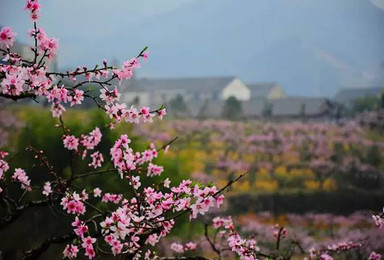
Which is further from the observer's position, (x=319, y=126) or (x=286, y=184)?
(x=319, y=126)

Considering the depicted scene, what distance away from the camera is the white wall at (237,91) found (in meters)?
11.2

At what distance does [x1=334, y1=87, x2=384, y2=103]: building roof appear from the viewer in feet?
35.3

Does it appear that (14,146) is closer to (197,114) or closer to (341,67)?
(197,114)

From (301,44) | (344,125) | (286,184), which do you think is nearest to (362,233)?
(286,184)

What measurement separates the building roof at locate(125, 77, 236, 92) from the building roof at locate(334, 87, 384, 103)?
2.91 m

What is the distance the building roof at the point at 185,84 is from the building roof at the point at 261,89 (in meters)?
0.75

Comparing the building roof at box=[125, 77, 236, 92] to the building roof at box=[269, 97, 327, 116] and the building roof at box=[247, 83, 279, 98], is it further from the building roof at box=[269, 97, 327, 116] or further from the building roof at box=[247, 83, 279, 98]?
the building roof at box=[269, 97, 327, 116]

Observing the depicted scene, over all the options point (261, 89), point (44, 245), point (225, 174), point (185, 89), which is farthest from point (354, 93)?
point (44, 245)

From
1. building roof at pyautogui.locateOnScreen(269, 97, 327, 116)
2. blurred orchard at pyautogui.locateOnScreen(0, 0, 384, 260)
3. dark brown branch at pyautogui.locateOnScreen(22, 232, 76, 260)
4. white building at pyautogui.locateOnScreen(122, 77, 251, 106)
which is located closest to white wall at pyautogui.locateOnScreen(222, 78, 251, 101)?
white building at pyautogui.locateOnScreen(122, 77, 251, 106)

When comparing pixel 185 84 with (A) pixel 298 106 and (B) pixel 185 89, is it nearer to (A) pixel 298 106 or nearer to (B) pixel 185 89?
(B) pixel 185 89

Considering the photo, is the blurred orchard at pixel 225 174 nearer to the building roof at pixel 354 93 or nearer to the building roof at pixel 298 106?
the building roof at pixel 298 106

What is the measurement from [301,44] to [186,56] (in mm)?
4353

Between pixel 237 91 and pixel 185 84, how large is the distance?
1.36 metres

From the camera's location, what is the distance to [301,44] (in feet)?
52.6
